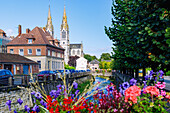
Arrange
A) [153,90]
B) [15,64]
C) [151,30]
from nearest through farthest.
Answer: [153,90], [151,30], [15,64]

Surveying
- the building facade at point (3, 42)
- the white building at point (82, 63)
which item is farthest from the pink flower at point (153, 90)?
the white building at point (82, 63)

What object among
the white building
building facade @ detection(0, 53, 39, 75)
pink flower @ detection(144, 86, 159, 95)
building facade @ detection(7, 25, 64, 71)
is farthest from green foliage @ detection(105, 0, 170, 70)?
the white building

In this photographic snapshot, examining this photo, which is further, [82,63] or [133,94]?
[82,63]

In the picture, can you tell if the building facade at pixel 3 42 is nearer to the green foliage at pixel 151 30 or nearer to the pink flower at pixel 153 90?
the green foliage at pixel 151 30

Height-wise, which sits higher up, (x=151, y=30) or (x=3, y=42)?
(x=3, y=42)

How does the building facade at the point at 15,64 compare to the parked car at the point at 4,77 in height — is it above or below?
above

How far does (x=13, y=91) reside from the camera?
696 inches

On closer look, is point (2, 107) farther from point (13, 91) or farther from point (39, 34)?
point (39, 34)

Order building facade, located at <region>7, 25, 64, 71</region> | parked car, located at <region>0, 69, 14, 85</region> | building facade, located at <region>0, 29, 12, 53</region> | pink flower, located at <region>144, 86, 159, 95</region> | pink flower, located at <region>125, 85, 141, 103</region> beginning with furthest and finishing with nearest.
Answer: building facade, located at <region>0, 29, 12, 53</region> < building facade, located at <region>7, 25, 64, 71</region> < parked car, located at <region>0, 69, 14, 85</region> < pink flower, located at <region>144, 86, 159, 95</region> < pink flower, located at <region>125, 85, 141, 103</region>

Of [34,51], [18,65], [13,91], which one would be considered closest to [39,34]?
[34,51]

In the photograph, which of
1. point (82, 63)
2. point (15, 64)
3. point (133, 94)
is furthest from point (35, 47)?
point (82, 63)

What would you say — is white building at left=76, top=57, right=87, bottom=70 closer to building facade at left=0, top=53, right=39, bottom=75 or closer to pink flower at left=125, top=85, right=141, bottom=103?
building facade at left=0, top=53, right=39, bottom=75

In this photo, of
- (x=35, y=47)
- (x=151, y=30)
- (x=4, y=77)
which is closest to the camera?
(x=151, y=30)

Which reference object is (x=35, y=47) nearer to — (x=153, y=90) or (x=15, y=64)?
(x=15, y=64)
